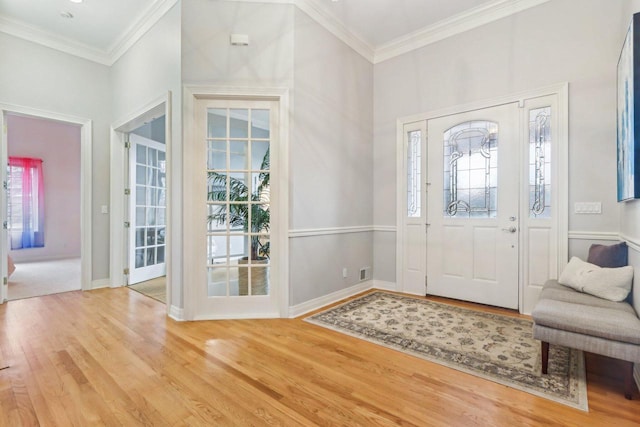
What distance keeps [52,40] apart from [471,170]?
5.54 m

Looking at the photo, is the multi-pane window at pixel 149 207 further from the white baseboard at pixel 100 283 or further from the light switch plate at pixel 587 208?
the light switch plate at pixel 587 208

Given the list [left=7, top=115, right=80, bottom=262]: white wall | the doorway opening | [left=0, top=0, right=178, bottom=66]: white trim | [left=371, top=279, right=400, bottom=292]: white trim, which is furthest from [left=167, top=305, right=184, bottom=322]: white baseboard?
[left=7, top=115, right=80, bottom=262]: white wall

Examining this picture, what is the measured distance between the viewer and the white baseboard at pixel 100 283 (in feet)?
14.4

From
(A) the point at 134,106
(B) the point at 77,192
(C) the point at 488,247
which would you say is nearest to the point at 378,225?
(C) the point at 488,247

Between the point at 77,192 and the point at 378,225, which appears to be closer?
the point at 378,225

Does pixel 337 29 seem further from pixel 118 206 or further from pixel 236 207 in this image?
pixel 118 206

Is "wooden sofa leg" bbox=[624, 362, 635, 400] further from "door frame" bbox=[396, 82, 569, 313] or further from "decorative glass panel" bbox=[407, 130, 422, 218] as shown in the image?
"decorative glass panel" bbox=[407, 130, 422, 218]

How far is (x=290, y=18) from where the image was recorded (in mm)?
3201

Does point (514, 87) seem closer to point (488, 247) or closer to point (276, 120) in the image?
point (488, 247)

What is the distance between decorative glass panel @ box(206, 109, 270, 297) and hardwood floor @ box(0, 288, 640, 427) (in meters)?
0.53

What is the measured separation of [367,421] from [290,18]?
3507 mm

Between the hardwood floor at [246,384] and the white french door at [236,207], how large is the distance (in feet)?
1.29

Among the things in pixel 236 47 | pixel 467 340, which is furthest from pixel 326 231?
pixel 236 47

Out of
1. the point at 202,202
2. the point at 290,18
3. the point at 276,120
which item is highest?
the point at 290,18
